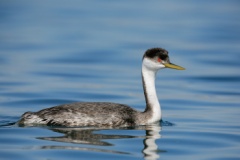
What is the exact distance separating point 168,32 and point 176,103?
59.0ft

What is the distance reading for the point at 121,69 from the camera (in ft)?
92.4

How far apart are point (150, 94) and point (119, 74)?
858 cm

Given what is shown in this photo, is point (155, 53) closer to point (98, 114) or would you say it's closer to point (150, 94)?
point (150, 94)

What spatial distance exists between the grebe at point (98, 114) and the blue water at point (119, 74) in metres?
0.25

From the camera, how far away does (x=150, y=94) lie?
18.4 m

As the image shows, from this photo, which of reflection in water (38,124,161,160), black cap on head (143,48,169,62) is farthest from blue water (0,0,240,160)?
black cap on head (143,48,169,62)

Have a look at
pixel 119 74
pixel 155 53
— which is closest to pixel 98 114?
pixel 155 53

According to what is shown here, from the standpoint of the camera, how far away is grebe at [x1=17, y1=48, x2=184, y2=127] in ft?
57.0

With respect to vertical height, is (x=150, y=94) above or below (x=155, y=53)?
below

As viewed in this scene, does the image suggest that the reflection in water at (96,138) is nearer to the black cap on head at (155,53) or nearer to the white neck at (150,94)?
the white neck at (150,94)

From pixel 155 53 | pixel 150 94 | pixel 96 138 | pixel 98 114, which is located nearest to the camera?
pixel 96 138

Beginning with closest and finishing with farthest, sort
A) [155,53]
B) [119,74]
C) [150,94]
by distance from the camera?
[155,53], [150,94], [119,74]

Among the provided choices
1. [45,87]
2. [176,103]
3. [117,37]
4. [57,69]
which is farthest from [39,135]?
[117,37]

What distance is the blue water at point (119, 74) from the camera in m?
16.1
